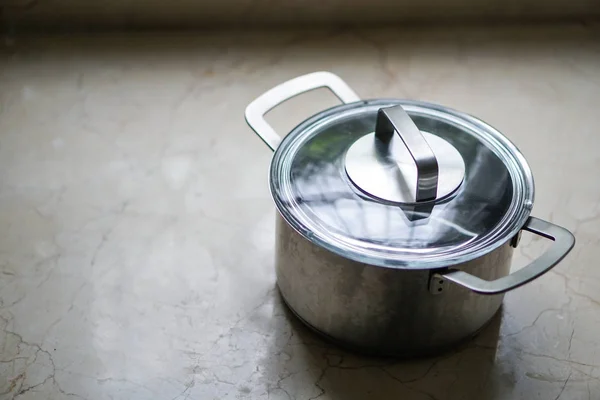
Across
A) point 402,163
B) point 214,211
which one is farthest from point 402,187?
point 214,211

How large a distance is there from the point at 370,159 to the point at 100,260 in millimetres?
304

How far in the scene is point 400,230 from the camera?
0.63m

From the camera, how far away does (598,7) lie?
3.67ft

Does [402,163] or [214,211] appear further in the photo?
[214,211]

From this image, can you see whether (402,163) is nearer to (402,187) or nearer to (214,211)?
(402,187)

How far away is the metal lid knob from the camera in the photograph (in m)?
0.64

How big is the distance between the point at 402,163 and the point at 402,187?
3 cm

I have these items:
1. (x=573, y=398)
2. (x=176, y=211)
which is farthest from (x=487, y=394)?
(x=176, y=211)

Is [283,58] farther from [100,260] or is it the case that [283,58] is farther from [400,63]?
[100,260]

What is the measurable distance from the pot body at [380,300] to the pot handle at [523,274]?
0.02 m

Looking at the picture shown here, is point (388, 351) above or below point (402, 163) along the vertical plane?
below

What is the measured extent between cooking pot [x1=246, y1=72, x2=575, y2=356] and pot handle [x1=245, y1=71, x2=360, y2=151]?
0.04 feet

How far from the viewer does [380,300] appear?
2.08 ft

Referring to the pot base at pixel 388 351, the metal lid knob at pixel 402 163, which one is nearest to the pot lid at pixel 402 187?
the metal lid knob at pixel 402 163
